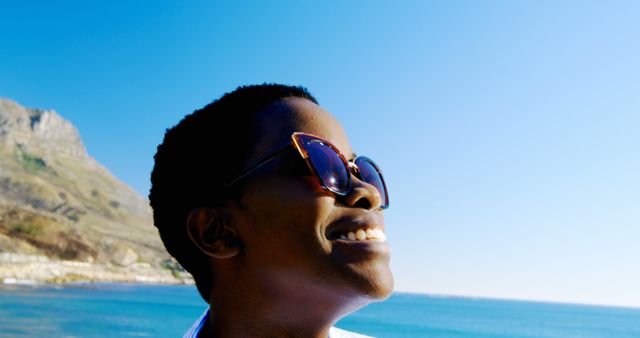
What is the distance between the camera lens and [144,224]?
134 m

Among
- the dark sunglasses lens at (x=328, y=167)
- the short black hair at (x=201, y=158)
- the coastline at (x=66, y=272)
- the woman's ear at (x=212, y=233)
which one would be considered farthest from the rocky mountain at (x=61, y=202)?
the dark sunglasses lens at (x=328, y=167)

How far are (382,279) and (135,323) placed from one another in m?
50.5

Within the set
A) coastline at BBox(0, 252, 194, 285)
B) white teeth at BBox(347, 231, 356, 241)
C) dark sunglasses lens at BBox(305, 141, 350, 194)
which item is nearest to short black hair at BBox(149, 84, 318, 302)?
dark sunglasses lens at BBox(305, 141, 350, 194)

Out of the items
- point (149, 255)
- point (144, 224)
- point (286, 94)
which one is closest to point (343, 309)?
point (286, 94)

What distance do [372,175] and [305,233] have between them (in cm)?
49

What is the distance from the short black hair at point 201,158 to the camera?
2012mm

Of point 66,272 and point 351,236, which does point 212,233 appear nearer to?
point 351,236

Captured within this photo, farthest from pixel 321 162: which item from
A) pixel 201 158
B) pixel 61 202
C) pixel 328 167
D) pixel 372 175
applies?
pixel 61 202

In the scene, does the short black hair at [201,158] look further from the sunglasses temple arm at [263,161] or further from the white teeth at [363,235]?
the white teeth at [363,235]

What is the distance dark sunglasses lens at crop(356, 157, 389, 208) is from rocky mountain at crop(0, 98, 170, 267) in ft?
277

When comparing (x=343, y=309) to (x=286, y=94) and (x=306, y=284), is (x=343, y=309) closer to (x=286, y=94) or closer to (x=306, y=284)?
(x=306, y=284)

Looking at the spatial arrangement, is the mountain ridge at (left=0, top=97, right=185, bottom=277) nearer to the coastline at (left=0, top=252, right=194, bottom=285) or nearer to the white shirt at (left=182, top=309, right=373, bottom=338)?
the coastline at (left=0, top=252, right=194, bottom=285)

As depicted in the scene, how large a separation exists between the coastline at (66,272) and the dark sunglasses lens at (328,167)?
2587 inches

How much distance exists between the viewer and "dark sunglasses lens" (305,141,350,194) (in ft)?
6.02
